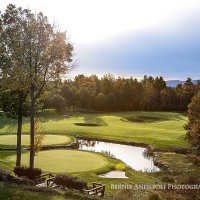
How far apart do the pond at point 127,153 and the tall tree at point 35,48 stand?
19.2 metres

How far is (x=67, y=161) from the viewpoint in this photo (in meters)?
42.7

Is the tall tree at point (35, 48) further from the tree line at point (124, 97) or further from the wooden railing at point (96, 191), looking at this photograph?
the tree line at point (124, 97)

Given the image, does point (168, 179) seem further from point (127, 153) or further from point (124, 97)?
point (124, 97)

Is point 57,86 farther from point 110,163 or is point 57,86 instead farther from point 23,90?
point 110,163

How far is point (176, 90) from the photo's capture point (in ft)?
529

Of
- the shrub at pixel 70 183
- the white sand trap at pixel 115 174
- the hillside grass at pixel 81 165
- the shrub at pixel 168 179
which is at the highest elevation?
the shrub at pixel 70 183

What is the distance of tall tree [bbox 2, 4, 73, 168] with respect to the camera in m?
32.2

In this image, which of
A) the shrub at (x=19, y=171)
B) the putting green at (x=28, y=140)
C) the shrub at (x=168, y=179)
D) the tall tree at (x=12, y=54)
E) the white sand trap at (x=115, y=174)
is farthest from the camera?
the putting green at (x=28, y=140)

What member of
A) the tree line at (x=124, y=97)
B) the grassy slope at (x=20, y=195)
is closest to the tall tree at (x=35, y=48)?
the grassy slope at (x=20, y=195)

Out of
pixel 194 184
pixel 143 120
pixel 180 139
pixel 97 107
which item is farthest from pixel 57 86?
pixel 97 107

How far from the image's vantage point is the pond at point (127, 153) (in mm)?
47019

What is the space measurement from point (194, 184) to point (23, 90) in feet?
65.5

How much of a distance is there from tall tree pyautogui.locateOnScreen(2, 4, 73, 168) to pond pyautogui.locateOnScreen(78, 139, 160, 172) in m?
19.2

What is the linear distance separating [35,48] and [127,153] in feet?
98.1
